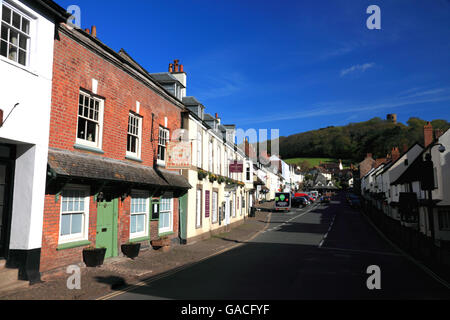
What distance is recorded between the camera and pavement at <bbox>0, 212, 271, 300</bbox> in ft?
25.2

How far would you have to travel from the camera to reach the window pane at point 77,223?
10.4 meters

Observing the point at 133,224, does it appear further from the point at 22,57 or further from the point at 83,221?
the point at 22,57

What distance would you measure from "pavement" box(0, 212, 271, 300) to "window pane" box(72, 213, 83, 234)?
124 cm

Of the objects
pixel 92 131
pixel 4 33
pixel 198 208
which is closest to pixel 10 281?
pixel 92 131

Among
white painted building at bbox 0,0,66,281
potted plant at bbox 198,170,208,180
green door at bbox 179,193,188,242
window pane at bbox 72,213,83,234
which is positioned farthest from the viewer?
potted plant at bbox 198,170,208,180

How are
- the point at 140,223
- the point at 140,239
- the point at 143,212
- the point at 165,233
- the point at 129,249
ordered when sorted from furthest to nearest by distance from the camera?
the point at 165,233 → the point at 143,212 → the point at 140,223 → the point at 140,239 → the point at 129,249

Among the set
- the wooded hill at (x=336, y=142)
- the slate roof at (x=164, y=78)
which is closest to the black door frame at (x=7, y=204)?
the slate roof at (x=164, y=78)

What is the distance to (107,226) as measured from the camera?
11.8 meters

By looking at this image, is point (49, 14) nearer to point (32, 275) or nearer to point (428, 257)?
point (32, 275)

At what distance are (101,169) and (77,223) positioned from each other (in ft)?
6.05

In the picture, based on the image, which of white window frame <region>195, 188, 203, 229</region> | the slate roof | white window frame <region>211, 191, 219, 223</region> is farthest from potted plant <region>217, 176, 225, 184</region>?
the slate roof

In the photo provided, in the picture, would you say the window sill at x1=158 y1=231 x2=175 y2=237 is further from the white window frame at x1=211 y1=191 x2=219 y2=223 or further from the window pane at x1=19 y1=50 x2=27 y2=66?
the window pane at x1=19 y1=50 x2=27 y2=66
